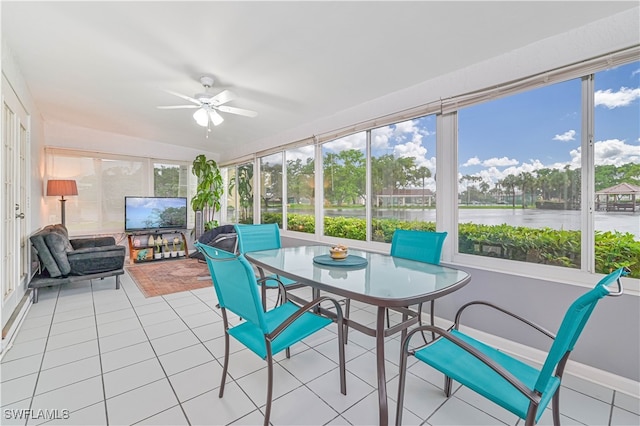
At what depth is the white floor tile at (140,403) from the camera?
1.54m

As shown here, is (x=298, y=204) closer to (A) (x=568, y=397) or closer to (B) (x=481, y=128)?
(B) (x=481, y=128)

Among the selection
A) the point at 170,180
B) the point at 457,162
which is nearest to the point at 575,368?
the point at 457,162

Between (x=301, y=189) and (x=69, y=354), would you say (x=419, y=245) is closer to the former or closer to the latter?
(x=301, y=189)

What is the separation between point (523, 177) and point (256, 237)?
7.99ft

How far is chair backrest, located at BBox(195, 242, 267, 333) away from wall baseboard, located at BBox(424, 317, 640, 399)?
1977 millimetres

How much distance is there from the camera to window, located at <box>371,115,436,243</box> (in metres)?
2.91

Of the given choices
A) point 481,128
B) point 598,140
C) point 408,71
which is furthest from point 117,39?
point 598,140

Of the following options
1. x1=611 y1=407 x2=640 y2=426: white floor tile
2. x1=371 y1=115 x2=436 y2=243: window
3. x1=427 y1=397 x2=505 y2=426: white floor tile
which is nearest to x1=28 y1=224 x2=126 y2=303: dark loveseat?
x1=371 y1=115 x2=436 y2=243: window

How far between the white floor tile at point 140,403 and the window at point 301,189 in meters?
2.82

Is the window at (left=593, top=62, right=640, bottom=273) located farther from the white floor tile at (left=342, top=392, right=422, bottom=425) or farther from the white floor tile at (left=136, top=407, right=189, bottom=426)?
the white floor tile at (left=136, top=407, right=189, bottom=426)

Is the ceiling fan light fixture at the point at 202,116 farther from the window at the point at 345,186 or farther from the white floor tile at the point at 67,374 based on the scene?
the white floor tile at the point at 67,374

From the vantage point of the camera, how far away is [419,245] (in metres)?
2.34

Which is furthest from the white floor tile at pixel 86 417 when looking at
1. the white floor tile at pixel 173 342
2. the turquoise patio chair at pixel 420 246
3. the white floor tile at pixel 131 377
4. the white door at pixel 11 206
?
the turquoise patio chair at pixel 420 246

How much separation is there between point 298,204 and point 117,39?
2977 millimetres
